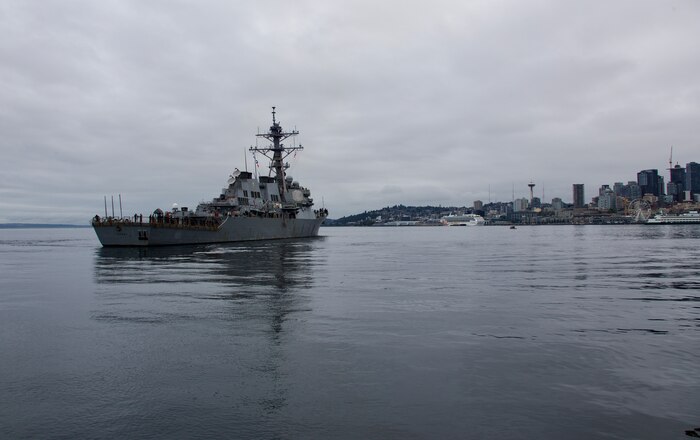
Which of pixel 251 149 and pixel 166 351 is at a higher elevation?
pixel 251 149

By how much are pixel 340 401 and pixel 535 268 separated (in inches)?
938

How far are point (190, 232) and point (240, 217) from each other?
6962 mm

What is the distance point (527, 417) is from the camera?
Result: 654cm

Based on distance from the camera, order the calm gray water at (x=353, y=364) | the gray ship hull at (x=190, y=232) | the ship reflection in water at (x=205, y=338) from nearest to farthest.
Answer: the calm gray water at (x=353, y=364) < the ship reflection in water at (x=205, y=338) < the gray ship hull at (x=190, y=232)

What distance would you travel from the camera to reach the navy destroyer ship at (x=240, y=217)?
2101 inches

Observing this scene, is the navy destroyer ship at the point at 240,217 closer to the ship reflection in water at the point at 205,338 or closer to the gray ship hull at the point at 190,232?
the gray ship hull at the point at 190,232

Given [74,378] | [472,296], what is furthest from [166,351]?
[472,296]

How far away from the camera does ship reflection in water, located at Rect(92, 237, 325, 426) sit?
7312 millimetres

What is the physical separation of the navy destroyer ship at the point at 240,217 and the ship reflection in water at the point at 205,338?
3200cm

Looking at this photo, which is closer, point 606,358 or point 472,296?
point 606,358

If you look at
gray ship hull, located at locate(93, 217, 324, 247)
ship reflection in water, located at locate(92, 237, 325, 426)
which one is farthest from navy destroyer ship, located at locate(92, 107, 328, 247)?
ship reflection in water, located at locate(92, 237, 325, 426)

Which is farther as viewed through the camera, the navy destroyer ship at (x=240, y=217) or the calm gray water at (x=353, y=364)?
the navy destroyer ship at (x=240, y=217)

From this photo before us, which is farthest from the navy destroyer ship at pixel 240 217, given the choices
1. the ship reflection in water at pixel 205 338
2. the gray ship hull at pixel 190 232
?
the ship reflection in water at pixel 205 338

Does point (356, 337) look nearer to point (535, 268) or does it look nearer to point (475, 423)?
point (475, 423)
